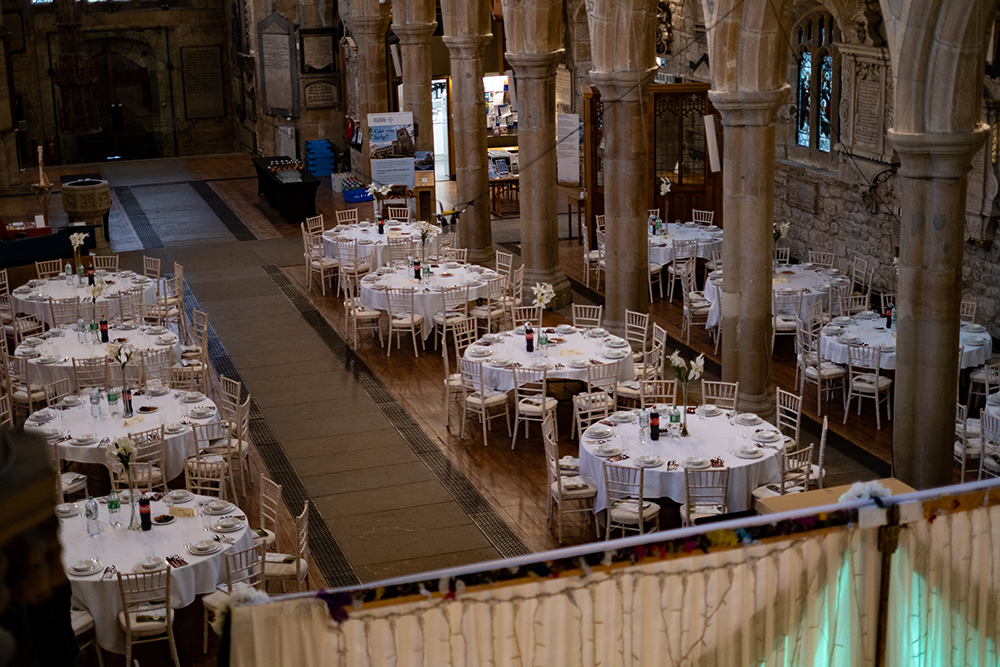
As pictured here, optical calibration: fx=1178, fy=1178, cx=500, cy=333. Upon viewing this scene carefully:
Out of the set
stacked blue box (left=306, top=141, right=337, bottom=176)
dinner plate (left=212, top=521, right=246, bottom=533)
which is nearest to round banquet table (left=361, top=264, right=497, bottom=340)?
dinner plate (left=212, top=521, right=246, bottom=533)

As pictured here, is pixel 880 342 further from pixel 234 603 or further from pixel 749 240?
pixel 234 603

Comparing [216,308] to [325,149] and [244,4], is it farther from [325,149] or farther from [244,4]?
[244,4]

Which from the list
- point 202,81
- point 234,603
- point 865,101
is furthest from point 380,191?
point 202,81

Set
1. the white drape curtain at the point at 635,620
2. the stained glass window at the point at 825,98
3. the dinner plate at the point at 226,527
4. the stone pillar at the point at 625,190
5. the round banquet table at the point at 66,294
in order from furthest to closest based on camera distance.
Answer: the stained glass window at the point at 825,98 < the round banquet table at the point at 66,294 < the stone pillar at the point at 625,190 < the dinner plate at the point at 226,527 < the white drape curtain at the point at 635,620

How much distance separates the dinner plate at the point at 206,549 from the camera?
26.1 ft

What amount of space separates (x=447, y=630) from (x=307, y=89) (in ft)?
81.4

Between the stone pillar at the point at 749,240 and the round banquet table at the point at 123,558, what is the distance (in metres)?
5.29

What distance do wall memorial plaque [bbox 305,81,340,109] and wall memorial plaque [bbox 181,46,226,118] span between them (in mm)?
6827

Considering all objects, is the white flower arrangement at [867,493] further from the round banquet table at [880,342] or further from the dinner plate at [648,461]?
the round banquet table at [880,342]

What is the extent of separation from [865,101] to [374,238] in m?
7.05

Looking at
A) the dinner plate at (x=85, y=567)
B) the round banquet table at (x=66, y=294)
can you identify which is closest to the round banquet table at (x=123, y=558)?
the dinner plate at (x=85, y=567)

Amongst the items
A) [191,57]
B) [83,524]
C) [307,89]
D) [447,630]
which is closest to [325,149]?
[307,89]

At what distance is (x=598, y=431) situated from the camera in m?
9.79

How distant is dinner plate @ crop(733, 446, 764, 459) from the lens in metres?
9.25
